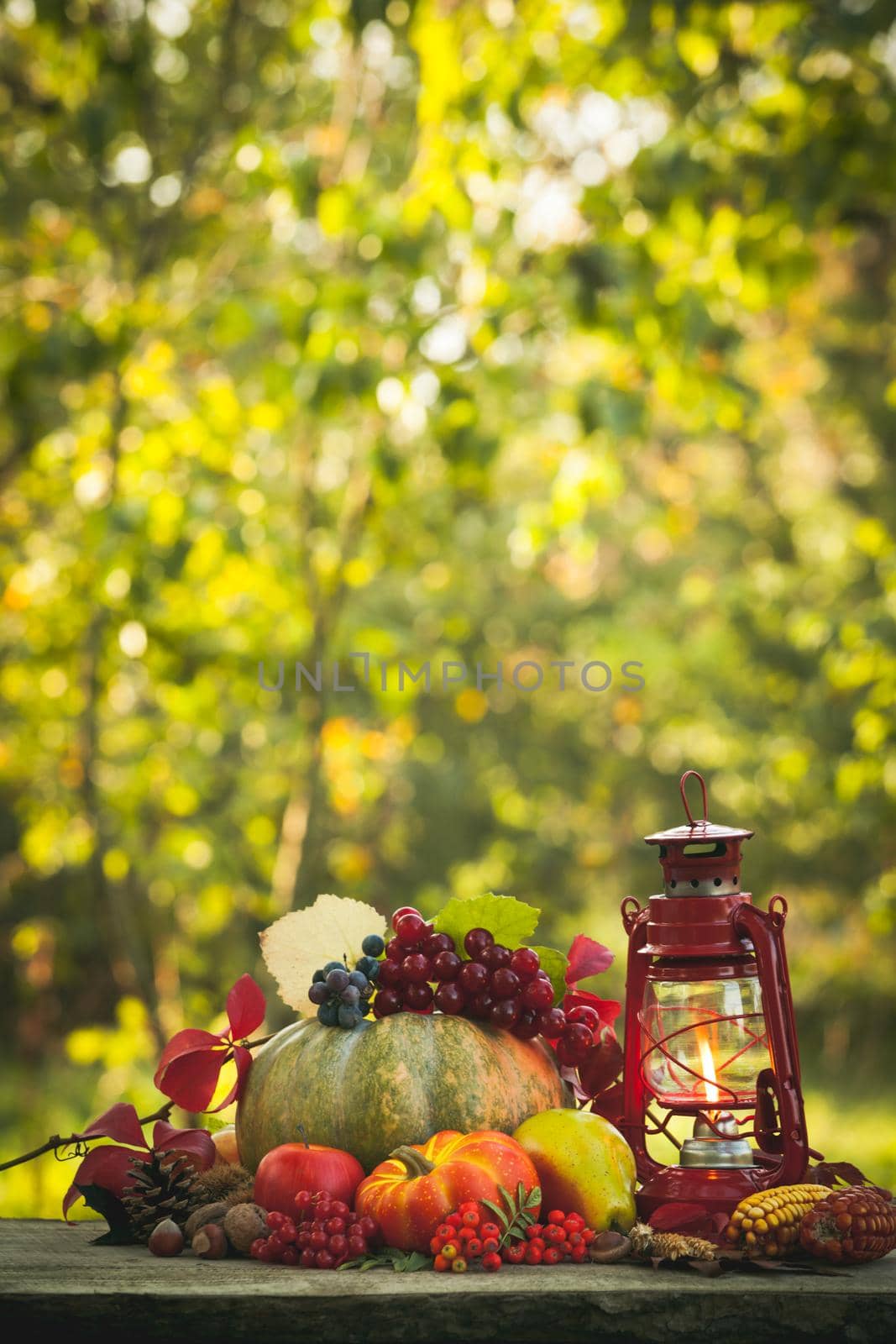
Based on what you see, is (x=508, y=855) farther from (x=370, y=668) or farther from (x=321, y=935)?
(x=321, y=935)

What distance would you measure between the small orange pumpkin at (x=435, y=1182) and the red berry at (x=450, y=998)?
0.40 feet

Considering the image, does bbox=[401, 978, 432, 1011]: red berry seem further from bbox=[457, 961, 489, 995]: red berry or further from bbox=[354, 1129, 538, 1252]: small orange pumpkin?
bbox=[354, 1129, 538, 1252]: small orange pumpkin

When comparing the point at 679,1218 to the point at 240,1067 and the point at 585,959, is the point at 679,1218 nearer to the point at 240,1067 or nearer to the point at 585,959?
the point at 585,959

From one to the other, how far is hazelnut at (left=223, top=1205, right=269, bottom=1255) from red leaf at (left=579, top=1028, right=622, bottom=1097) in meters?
0.34

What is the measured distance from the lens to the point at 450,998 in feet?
3.69

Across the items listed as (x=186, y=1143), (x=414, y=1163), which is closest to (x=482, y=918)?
(x=414, y=1163)

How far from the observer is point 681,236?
2773 mm

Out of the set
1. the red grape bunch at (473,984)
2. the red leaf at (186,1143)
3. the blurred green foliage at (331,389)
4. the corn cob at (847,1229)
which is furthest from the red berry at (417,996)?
the blurred green foliage at (331,389)

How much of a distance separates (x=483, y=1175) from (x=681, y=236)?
225cm

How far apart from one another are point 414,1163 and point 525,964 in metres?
0.21

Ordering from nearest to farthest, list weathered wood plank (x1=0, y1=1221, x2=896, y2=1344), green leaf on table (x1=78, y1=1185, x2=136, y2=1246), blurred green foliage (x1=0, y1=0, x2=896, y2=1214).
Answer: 1. weathered wood plank (x1=0, y1=1221, x2=896, y2=1344)
2. green leaf on table (x1=78, y1=1185, x2=136, y2=1246)
3. blurred green foliage (x1=0, y1=0, x2=896, y2=1214)

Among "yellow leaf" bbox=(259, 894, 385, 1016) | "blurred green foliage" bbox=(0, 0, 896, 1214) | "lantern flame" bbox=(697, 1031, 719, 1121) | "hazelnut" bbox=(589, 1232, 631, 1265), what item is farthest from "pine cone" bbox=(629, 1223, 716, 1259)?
"blurred green foliage" bbox=(0, 0, 896, 1214)

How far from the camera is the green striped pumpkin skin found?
1074 mm

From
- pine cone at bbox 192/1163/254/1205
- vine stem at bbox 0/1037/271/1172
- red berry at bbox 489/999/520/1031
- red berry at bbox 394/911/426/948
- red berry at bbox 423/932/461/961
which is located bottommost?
pine cone at bbox 192/1163/254/1205
